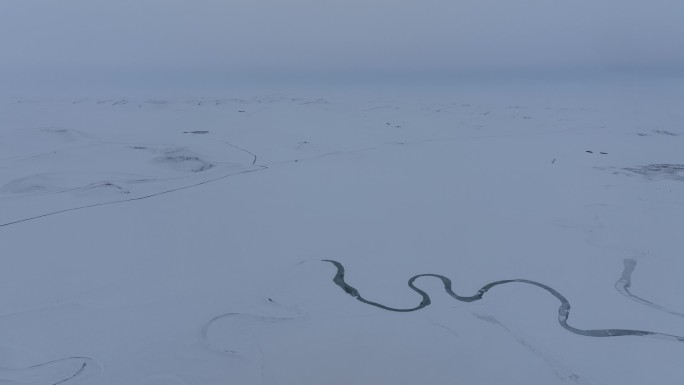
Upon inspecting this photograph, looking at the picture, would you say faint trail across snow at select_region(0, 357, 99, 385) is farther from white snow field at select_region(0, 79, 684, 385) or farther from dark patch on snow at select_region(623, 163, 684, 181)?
dark patch on snow at select_region(623, 163, 684, 181)

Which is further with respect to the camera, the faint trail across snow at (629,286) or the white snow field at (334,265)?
the faint trail across snow at (629,286)

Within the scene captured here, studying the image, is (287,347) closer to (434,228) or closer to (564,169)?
(434,228)

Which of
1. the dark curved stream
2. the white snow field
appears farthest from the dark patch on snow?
the dark curved stream

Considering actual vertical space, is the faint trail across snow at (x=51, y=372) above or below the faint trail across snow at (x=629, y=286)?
below

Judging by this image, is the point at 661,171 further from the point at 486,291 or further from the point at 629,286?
the point at 486,291

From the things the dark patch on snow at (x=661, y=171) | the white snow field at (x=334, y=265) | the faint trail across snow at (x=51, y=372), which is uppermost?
the dark patch on snow at (x=661, y=171)

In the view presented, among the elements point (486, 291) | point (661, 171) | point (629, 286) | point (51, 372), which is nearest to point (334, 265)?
point (486, 291)

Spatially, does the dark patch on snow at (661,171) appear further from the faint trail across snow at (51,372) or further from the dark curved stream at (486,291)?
the faint trail across snow at (51,372)

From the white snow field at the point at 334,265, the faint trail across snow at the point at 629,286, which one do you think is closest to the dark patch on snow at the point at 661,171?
the white snow field at the point at 334,265
